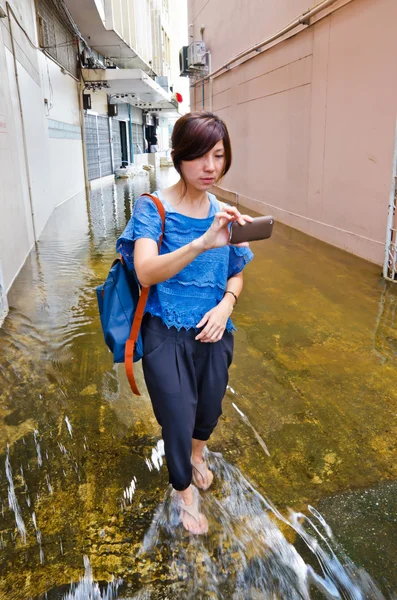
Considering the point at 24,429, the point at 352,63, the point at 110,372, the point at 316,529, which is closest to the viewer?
the point at 316,529

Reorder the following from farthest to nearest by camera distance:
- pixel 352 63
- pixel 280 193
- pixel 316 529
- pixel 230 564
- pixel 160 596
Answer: pixel 280 193, pixel 352 63, pixel 316 529, pixel 230 564, pixel 160 596

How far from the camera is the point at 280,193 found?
9.21 meters

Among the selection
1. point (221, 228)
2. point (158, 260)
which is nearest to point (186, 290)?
point (158, 260)

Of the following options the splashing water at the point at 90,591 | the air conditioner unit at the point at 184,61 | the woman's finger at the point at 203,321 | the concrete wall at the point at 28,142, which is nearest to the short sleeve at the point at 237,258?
the woman's finger at the point at 203,321

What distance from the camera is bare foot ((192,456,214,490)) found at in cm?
214

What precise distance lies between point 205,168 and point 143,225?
285 mm

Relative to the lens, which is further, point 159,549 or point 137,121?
point 137,121

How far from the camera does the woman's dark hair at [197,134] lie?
1.54m

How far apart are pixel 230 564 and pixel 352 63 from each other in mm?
6357

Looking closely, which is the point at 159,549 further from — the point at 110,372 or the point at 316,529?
the point at 110,372

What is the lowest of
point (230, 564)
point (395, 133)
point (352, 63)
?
point (230, 564)

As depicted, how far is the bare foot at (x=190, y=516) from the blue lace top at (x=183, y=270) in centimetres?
74

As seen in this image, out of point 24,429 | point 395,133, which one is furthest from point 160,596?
point 395,133

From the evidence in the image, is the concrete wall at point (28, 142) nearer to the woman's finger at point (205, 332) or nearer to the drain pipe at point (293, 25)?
the woman's finger at point (205, 332)
